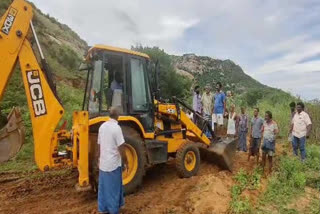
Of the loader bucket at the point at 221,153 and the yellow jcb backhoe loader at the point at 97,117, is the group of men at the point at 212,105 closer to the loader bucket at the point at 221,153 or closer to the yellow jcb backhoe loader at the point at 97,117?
the loader bucket at the point at 221,153

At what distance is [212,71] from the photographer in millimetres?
45531

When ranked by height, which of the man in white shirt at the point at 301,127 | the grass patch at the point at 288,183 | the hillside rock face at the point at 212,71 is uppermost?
the hillside rock face at the point at 212,71

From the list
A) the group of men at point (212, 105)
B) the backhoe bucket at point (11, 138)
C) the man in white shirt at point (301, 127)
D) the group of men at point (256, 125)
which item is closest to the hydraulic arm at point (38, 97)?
the backhoe bucket at point (11, 138)

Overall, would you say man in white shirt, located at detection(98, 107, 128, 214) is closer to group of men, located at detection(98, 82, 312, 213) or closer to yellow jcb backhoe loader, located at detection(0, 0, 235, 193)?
group of men, located at detection(98, 82, 312, 213)

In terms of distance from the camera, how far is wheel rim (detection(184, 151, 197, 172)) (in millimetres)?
8023

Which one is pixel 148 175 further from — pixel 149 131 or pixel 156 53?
pixel 156 53

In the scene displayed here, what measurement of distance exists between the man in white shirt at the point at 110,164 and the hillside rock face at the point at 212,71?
109 feet

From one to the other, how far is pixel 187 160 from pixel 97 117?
8.07 ft

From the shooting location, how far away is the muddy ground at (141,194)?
6.13 metres

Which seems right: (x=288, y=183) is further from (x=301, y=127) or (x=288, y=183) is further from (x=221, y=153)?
(x=301, y=127)

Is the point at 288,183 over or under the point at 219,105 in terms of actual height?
under

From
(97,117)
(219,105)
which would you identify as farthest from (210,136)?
(97,117)

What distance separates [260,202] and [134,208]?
2.19m

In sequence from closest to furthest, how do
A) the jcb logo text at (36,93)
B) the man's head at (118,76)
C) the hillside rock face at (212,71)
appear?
the jcb logo text at (36,93) < the man's head at (118,76) < the hillside rock face at (212,71)
